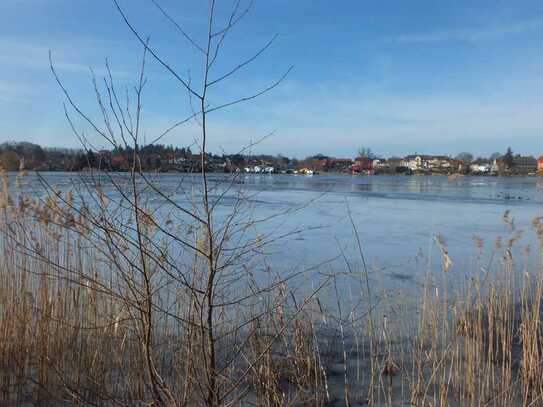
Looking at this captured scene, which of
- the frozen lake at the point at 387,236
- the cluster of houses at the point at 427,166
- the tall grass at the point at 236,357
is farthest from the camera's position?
the cluster of houses at the point at 427,166

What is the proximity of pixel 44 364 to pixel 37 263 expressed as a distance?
1.53 m

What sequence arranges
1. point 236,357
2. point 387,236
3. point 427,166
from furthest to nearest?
point 427,166 < point 387,236 < point 236,357

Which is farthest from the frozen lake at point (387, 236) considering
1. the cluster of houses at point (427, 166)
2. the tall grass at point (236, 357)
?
the cluster of houses at point (427, 166)

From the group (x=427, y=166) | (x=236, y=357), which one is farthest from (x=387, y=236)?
(x=427, y=166)

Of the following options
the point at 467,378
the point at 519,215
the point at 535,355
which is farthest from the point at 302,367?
the point at 519,215

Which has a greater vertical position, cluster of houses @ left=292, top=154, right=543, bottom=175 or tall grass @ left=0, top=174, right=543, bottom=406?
cluster of houses @ left=292, top=154, right=543, bottom=175

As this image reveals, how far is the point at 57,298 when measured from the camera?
4152 mm

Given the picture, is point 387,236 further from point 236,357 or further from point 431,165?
point 431,165

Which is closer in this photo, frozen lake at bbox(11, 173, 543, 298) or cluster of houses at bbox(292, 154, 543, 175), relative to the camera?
frozen lake at bbox(11, 173, 543, 298)

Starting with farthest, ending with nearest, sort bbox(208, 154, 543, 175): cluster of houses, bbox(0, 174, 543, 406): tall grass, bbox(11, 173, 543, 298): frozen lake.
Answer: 1. bbox(208, 154, 543, 175): cluster of houses
2. bbox(11, 173, 543, 298): frozen lake
3. bbox(0, 174, 543, 406): tall grass

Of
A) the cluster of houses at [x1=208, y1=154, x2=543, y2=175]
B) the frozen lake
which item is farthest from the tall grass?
the cluster of houses at [x1=208, y1=154, x2=543, y2=175]

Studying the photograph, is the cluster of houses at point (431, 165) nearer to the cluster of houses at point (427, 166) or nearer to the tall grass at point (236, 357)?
the cluster of houses at point (427, 166)

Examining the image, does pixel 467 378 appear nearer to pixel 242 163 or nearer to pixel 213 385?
pixel 213 385

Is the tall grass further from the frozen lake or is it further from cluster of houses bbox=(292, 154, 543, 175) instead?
cluster of houses bbox=(292, 154, 543, 175)
